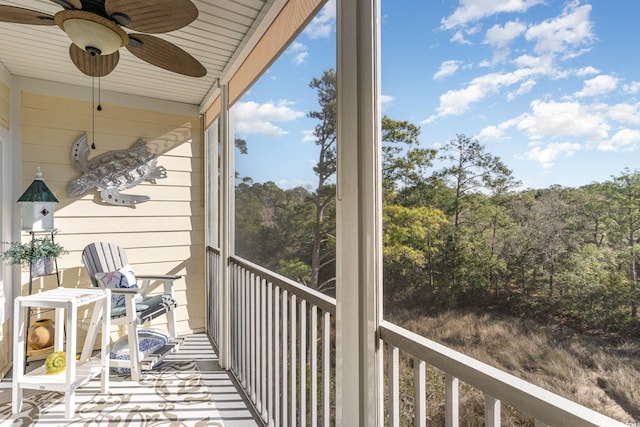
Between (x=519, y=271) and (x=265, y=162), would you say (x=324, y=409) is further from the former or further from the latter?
(x=265, y=162)

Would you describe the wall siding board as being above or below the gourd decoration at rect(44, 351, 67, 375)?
above

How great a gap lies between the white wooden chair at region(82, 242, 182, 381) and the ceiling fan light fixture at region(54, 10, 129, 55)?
1.87m

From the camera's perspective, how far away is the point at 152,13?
4.36ft

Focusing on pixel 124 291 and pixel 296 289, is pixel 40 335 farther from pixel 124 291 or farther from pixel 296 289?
pixel 296 289

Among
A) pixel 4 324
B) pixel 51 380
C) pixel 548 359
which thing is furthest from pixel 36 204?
pixel 548 359

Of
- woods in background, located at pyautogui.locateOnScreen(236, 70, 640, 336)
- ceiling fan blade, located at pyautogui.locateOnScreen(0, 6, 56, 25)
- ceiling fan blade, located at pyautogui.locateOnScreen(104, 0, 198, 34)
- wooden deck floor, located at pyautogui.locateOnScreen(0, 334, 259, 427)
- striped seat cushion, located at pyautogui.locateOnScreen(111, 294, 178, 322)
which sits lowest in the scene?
wooden deck floor, located at pyautogui.locateOnScreen(0, 334, 259, 427)

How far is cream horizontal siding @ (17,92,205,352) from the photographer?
3281mm

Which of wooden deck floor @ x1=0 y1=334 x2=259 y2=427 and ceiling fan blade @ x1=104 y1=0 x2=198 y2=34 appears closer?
ceiling fan blade @ x1=104 y1=0 x2=198 y2=34

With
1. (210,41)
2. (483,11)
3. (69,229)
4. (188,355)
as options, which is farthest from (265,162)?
(69,229)

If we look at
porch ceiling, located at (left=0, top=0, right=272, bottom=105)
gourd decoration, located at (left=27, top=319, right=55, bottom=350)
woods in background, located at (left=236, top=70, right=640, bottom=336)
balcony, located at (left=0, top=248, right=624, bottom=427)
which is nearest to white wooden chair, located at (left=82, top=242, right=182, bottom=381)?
balcony, located at (left=0, top=248, right=624, bottom=427)

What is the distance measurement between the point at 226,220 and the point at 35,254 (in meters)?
1.58

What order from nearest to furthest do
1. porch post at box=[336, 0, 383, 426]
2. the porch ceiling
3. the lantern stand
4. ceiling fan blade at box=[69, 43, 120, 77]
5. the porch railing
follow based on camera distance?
1. the porch railing
2. porch post at box=[336, 0, 383, 426]
3. ceiling fan blade at box=[69, 43, 120, 77]
4. the porch ceiling
5. the lantern stand

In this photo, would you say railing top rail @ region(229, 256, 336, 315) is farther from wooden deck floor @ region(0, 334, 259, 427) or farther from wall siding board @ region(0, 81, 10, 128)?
wall siding board @ region(0, 81, 10, 128)

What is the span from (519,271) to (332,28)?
1.41 meters
